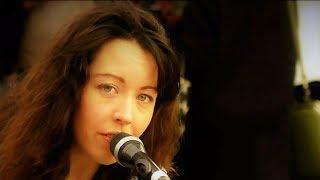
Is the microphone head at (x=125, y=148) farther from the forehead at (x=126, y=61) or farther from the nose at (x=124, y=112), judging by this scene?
the forehead at (x=126, y=61)

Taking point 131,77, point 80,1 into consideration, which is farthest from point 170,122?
point 80,1

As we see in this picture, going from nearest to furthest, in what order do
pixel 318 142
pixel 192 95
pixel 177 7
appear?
pixel 318 142
pixel 192 95
pixel 177 7

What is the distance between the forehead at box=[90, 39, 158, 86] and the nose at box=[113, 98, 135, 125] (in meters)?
0.08

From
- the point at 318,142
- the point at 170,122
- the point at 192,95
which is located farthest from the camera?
the point at 192,95

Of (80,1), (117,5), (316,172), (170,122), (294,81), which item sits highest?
(80,1)

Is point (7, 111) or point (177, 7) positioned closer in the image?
point (7, 111)

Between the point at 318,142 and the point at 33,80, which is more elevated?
the point at 33,80

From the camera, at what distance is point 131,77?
2.21 m

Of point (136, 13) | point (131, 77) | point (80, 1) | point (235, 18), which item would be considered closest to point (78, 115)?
point (131, 77)

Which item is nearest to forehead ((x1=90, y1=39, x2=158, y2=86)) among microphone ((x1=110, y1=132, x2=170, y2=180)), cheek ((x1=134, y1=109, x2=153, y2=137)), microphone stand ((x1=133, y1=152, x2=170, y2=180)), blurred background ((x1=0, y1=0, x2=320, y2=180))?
cheek ((x1=134, y1=109, x2=153, y2=137))

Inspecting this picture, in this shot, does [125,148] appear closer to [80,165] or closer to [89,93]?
[89,93]

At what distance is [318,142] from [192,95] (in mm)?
702

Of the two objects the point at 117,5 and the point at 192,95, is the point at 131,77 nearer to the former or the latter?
the point at 117,5

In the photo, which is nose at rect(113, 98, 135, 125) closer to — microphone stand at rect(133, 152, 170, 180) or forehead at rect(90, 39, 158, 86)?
forehead at rect(90, 39, 158, 86)
